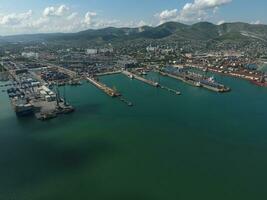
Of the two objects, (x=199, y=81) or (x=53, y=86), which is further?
(x=53, y=86)

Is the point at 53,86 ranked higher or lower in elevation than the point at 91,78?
lower

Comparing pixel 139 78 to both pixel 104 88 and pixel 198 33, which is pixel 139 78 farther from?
pixel 198 33

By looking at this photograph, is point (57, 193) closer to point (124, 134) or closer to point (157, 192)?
point (157, 192)

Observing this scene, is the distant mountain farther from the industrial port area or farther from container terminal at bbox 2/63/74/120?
container terminal at bbox 2/63/74/120

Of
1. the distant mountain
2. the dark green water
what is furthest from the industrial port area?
the distant mountain

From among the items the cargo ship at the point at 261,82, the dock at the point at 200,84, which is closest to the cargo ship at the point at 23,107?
the dock at the point at 200,84

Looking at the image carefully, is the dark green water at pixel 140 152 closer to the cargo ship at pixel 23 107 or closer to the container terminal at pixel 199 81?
the cargo ship at pixel 23 107

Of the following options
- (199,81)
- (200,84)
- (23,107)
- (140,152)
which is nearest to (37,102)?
(23,107)

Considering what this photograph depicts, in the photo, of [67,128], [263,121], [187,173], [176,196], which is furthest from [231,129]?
[67,128]
